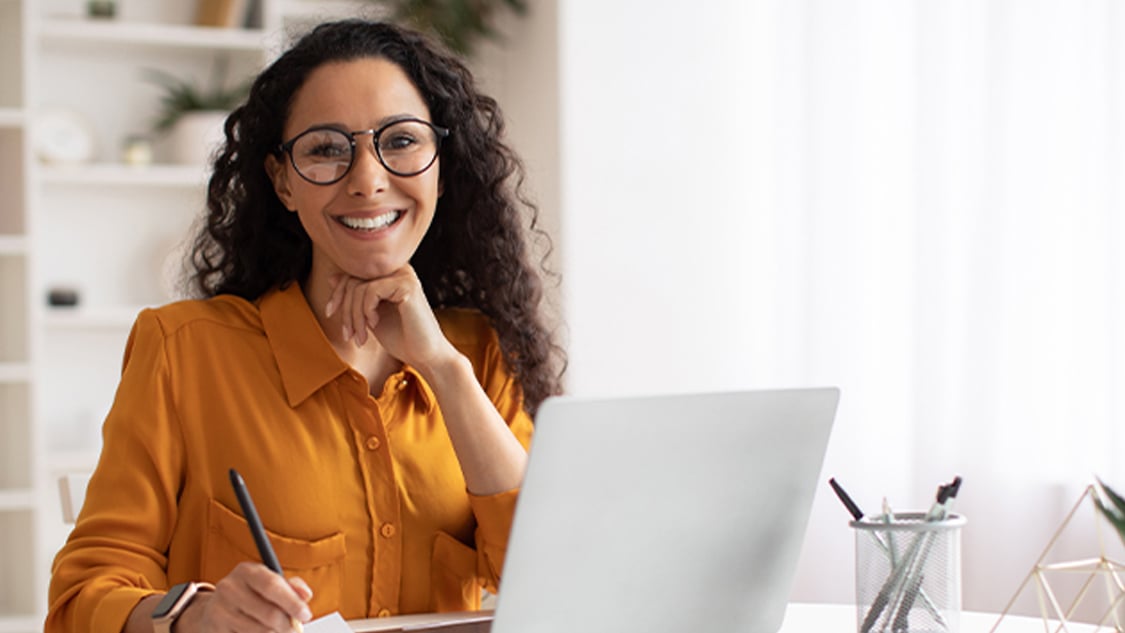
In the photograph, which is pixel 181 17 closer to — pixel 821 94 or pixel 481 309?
pixel 821 94

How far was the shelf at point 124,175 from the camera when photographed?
3404 mm

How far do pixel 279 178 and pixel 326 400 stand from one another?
0.28 meters

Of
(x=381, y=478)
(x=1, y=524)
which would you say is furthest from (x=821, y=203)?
(x=1, y=524)

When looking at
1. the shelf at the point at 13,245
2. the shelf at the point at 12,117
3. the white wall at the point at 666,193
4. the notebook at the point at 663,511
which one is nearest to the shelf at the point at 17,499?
the shelf at the point at 13,245

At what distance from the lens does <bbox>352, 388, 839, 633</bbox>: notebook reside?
95 centimetres

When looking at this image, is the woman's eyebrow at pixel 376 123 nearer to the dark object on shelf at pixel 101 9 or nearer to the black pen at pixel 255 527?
the black pen at pixel 255 527

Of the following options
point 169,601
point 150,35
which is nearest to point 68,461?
point 150,35

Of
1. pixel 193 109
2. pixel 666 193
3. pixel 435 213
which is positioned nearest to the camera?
pixel 435 213

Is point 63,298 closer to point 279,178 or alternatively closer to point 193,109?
point 193,109

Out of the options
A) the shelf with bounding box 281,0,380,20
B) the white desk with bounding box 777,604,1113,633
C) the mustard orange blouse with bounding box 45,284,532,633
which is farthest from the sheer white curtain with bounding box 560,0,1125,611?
the mustard orange blouse with bounding box 45,284,532,633

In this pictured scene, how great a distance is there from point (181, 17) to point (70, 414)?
115 centimetres

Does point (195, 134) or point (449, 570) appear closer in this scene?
point (449, 570)

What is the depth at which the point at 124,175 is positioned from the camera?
11.3ft

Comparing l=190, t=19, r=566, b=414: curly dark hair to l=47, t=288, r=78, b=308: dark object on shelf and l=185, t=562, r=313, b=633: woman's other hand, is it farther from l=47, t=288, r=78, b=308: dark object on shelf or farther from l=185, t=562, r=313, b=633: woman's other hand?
l=47, t=288, r=78, b=308: dark object on shelf
